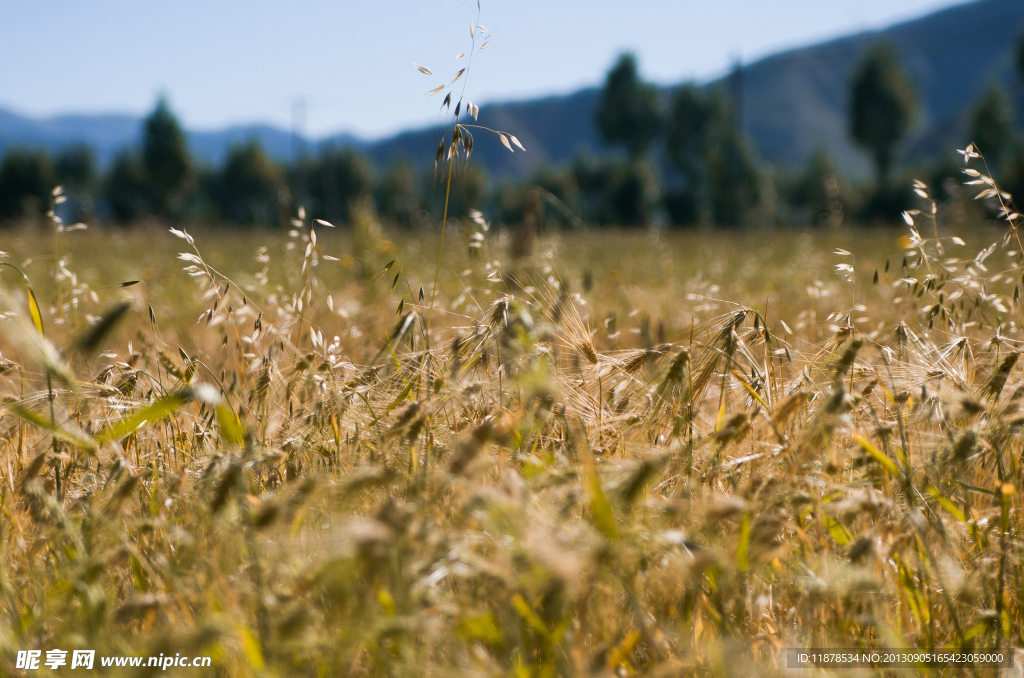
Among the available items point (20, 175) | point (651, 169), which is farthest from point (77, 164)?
point (651, 169)

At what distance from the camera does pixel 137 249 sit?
31.9ft

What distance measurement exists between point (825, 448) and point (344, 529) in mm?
977

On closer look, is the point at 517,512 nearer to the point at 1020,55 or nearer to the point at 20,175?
the point at 1020,55

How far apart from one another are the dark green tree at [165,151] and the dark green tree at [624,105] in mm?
27964

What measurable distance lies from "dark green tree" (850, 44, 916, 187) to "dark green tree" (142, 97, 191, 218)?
43.4m

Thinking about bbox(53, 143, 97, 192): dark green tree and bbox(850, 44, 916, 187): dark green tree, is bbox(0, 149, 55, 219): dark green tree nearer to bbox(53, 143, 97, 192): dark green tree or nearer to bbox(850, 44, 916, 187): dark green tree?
bbox(53, 143, 97, 192): dark green tree

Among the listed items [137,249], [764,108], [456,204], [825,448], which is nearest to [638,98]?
[456,204]

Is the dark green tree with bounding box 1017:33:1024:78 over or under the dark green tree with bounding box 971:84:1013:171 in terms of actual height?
over

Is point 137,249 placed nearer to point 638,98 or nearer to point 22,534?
point 22,534

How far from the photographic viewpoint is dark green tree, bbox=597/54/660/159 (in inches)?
1673

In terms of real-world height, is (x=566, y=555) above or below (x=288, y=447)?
above

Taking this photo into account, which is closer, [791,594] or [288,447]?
[791,594]

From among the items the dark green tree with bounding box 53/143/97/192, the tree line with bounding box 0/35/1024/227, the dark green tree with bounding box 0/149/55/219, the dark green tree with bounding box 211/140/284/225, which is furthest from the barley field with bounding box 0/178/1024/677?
the dark green tree with bounding box 53/143/97/192

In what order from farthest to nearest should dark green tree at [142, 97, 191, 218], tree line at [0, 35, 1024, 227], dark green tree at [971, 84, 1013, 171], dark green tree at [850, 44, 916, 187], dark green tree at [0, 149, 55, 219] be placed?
1. dark green tree at [0, 149, 55, 219]
2. dark green tree at [850, 44, 916, 187]
3. dark green tree at [142, 97, 191, 218]
4. tree line at [0, 35, 1024, 227]
5. dark green tree at [971, 84, 1013, 171]
